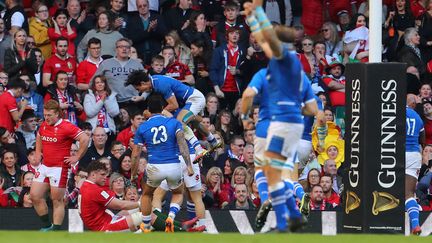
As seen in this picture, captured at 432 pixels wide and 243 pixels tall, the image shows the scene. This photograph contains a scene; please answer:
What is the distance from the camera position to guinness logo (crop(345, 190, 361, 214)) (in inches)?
762

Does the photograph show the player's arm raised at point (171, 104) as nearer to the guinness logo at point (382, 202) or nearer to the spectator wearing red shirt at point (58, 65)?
the guinness logo at point (382, 202)

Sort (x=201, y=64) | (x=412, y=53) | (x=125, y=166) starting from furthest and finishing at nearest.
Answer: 1. (x=412, y=53)
2. (x=201, y=64)
3. (x=125, y=166)

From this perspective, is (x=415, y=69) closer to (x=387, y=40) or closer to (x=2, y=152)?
(x=387, y=40)

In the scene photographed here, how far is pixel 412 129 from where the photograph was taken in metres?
20.8

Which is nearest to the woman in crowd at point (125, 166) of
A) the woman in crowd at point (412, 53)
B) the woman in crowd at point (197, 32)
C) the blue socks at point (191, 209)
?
the blue socks at point (191, 209)

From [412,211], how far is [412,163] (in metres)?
0.73

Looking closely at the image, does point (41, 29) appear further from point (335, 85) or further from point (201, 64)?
point (335, 85)

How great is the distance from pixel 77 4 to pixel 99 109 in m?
2.49

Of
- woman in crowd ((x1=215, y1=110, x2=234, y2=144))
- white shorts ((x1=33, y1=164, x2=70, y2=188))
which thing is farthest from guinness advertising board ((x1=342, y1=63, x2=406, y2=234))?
woman in crowd ((x1=215, y1=110, x2=234, y2=144))

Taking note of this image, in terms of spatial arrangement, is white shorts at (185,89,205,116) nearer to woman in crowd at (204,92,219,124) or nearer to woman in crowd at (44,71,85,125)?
woman in crowd at (204,92,219,124)

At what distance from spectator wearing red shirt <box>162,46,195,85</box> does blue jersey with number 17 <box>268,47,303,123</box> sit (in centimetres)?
956

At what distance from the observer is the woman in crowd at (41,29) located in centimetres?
2586

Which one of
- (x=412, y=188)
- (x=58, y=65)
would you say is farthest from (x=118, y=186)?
(x=412, y=188)

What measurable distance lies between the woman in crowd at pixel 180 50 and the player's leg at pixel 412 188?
5.86m
